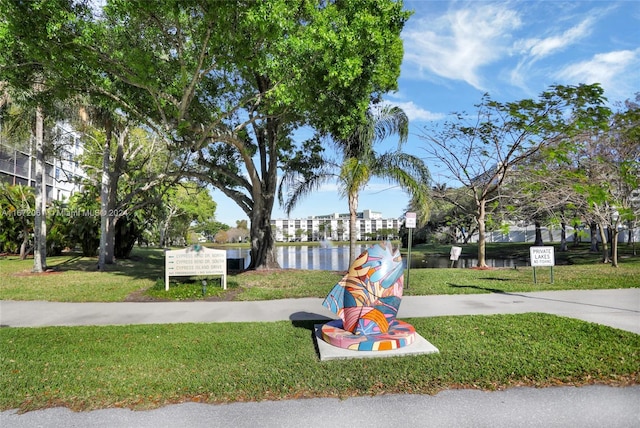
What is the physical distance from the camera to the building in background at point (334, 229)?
108 m

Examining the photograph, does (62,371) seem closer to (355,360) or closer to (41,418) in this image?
(41,418)

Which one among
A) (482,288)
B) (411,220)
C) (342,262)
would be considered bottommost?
(342,262)

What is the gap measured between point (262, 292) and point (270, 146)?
8068 mm

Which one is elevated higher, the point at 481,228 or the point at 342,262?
the point at 481,228

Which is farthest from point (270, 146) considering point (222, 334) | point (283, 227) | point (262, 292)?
point (283, 227)

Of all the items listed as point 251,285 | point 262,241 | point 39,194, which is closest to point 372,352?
point 251,285

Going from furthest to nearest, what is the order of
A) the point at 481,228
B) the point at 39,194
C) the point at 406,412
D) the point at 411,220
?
1. the point at 481,228
2. the point at 39,194
3. the point at 411,220
4. the point at 406,412

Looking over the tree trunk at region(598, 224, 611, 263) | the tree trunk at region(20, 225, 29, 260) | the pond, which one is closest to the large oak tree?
the pond

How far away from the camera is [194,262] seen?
1115cm

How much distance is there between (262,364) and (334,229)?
11460 cm

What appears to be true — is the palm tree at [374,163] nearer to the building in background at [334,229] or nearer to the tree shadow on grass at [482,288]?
the tree shadow on grass at [482,288]

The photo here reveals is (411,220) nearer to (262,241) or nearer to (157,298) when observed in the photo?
(157,298)

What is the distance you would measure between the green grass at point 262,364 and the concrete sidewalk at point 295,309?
90cm

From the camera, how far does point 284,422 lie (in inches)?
147
